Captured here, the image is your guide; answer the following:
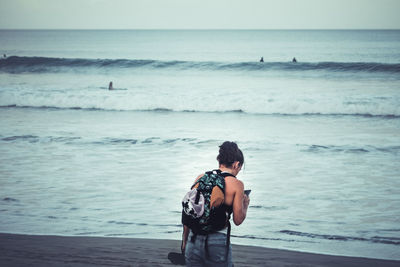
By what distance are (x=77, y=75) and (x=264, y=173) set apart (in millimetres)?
27515

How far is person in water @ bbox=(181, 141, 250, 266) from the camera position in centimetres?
296

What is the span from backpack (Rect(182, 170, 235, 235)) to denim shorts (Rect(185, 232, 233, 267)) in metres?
0.05

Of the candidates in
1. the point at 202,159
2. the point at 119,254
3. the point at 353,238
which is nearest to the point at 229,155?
the point at 119,254

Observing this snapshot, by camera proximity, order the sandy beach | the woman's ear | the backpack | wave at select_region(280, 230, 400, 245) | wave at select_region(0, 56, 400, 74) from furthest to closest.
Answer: wave at select_region(0, 56, 400, 74)
wave at select_region(280, 230, 400, 245)
the sandy beach
the woman's ear
the backpack

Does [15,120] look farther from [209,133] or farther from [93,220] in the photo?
[93,220]

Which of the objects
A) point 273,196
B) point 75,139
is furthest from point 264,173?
point 75,139

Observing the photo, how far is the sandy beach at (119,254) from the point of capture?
452 centimetres

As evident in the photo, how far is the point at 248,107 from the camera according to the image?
20906mm

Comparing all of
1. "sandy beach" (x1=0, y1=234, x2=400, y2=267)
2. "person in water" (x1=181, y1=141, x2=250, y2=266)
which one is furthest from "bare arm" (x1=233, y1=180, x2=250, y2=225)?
"sandy beach" (x1=0, y1=234, x2=400, y2=267)

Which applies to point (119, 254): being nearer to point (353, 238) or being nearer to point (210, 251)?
point (210, 251)

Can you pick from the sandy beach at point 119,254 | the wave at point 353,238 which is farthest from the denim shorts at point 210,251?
the wave at point 353,238

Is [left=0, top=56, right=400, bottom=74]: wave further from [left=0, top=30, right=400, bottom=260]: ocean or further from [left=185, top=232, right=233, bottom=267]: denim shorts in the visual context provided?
[left=185, top=232, right=233, bottom=267]: denim shorts

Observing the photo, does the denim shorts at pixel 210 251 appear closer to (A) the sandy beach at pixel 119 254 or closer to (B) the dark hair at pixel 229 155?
(B) the dark hair at pixel 229 155

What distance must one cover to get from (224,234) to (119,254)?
202 cm
